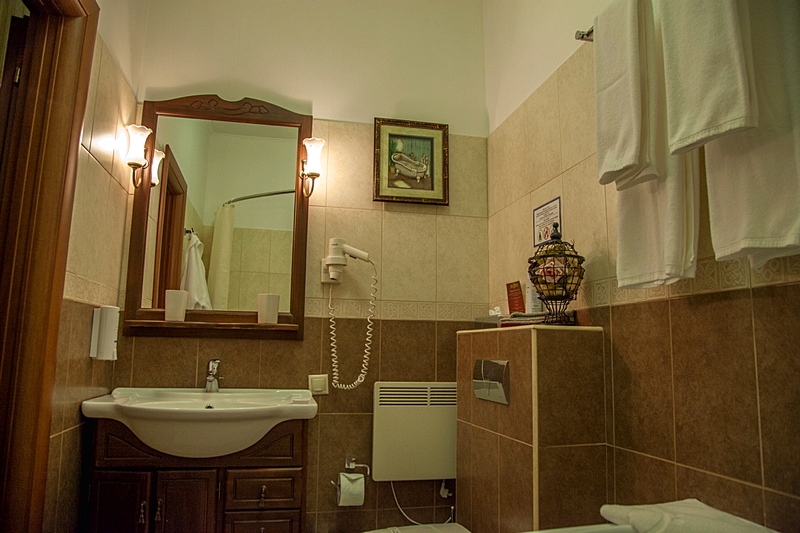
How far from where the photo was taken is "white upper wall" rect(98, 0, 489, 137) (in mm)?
2572

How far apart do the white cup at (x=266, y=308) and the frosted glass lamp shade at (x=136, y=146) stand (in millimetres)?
780

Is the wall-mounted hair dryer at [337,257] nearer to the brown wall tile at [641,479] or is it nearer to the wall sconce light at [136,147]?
the wall sconce light at [136,147]

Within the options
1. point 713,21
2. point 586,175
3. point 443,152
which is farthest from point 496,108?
point 713,21

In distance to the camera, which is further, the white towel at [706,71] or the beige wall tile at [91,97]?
the beige wall tile at [91,97]

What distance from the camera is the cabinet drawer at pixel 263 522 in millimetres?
2008

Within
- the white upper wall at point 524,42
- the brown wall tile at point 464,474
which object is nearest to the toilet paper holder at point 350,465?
the brown wall tile at point 464,474

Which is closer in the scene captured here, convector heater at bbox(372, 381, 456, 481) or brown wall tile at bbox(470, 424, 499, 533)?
brown wall tile at bbox(470, 424, 499, 533)

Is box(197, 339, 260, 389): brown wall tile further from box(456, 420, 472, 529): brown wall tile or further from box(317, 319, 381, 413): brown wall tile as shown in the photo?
box(456, 420, 472, 529): brown wall tile

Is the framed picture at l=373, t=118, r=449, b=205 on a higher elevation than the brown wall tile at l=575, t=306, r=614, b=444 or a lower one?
higher

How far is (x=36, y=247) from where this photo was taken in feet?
5.49

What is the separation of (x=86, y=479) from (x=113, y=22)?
1795mm

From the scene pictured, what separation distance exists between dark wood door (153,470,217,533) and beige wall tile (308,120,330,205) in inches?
50.4

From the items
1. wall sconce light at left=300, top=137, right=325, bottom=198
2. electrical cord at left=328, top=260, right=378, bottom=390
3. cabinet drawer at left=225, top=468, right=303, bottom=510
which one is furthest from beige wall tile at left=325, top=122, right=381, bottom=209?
cabinet drawer at left=225, top=468, right=303, bottom=510

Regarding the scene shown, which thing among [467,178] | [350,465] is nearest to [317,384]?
[350,465]
